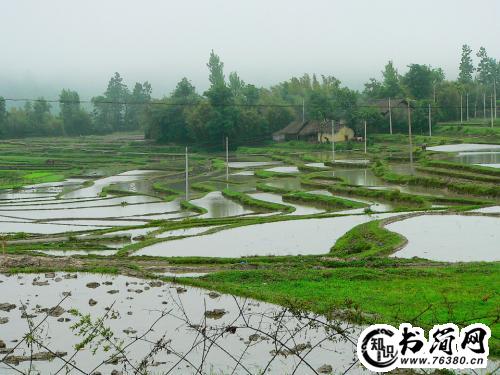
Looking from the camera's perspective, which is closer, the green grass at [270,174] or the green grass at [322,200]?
the green grass at [322,200]

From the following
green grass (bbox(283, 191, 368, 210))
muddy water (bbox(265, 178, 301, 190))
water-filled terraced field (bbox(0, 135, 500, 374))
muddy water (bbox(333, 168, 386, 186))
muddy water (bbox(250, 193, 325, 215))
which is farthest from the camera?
muddy water (bbox(265, 178, 301, 190))

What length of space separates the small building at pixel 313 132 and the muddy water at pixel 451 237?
38.4 metres

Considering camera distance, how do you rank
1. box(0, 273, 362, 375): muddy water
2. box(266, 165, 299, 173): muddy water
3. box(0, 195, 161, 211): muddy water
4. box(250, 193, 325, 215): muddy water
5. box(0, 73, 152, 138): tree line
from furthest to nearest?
box(0, 73, 152, 138): tree line
box(266, 165, 299, 173): muddy water
box(0, 195, 161, 211): muddy water
box(250, 193, 325, 215): muddy water
box(0, 273, 362, 375): muddy water

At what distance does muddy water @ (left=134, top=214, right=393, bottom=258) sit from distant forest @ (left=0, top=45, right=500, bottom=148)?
3270cm

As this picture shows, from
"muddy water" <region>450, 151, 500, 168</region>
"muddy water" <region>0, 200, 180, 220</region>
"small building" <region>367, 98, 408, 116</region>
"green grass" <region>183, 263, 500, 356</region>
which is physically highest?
"small building" <region>367, 98, 408, 116</region>

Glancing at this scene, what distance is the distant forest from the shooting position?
59.5 metres

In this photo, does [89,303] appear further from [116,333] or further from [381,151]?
[381,151]

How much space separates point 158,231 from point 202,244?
10.7 ft

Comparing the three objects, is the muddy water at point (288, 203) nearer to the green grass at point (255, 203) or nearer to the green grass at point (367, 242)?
the green grass at point (255, 203)

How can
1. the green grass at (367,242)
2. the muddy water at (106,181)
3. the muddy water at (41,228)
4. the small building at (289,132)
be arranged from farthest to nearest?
1. the small building at (289,132)
2. the muddy water at (106,181)
3. the muddy water at (41,228)
4. the green grass at (367,242)

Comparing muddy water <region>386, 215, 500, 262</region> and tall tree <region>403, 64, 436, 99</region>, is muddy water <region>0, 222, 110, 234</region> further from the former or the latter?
tall tree <region>403, 64, 436, 99</region>

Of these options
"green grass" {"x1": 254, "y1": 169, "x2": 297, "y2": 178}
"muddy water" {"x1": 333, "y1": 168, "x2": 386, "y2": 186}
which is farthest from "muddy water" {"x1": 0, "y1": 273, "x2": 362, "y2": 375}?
"green grass" {"x1": 254, "y1": 169, "x2": 297, "y2": 178}

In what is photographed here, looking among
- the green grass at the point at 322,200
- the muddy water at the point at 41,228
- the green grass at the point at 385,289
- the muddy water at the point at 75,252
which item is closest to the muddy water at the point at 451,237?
the green grass at the point at 385,289

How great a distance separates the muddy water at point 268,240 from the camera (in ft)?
54.0
